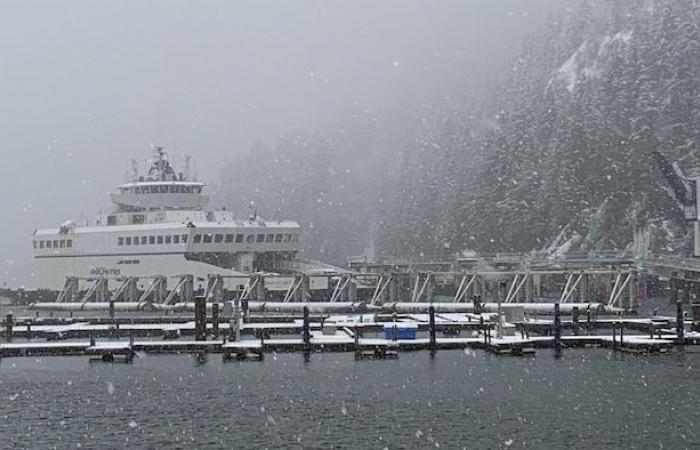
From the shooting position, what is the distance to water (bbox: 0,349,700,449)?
3353cm

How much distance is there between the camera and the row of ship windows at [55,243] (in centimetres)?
9688

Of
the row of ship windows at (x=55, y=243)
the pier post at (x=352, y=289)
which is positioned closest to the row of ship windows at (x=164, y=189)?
the row of ship windows at (x=55, y=243)

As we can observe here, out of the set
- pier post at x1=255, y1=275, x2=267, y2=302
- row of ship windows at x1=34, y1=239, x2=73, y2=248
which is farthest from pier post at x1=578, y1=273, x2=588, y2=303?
row of ship windows at x1=34, y1=239, x2=73, y2=248

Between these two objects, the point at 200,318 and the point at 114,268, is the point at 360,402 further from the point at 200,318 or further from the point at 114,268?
the point at 114,268

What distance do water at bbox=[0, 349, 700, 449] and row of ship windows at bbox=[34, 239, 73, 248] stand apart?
4419 centimetres

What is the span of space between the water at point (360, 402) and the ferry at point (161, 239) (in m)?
34.0

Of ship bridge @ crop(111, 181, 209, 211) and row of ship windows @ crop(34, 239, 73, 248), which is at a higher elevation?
ship bridge @ crop(111, 181, 209, 211)

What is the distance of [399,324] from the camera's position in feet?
196

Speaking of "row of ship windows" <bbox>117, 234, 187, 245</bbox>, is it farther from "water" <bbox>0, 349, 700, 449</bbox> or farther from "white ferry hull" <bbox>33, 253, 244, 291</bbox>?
"water" <bbox>0, 349, 700, 449</bbox>

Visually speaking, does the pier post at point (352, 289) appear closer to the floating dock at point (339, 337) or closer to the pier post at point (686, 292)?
the floating dock at point (339, 337)

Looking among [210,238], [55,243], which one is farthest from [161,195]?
[55,243]

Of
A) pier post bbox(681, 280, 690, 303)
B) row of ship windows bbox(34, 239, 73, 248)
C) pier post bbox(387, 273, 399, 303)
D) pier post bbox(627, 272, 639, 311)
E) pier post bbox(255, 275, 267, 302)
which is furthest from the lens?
row of ship windows bbox(34, 239, 73, 248)

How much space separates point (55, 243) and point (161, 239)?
50.1ft

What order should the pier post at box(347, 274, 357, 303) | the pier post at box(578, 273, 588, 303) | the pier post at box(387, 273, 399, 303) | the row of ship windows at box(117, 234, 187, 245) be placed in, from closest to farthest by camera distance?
the pier post at box(578, 273, 588, 303) → the pier post at box(387, 273, 399, 303) → the pier post at box(347, 274, 357, 303) → the row of ship windows at box(117, 234, 187, 245)
